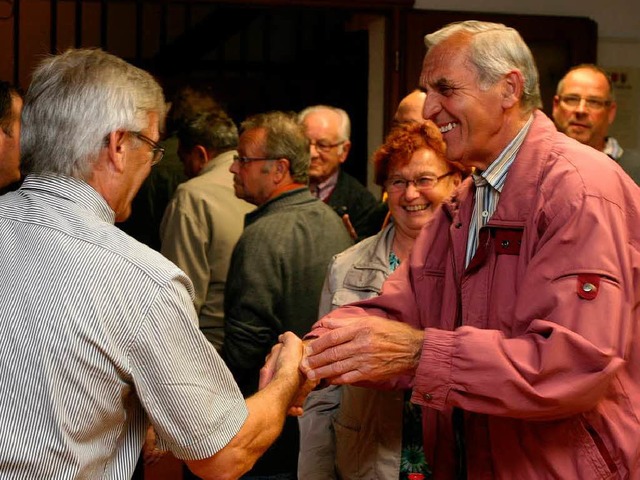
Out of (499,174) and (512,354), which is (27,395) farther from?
(499,174)

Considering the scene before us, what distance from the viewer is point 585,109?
16.3 feet

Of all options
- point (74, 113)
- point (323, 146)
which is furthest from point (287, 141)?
point (74, 113)

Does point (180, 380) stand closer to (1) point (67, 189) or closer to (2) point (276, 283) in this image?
(1) point (67, 189)

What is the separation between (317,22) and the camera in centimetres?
926

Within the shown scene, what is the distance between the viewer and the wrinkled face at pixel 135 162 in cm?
212

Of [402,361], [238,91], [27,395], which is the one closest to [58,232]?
[27,395]

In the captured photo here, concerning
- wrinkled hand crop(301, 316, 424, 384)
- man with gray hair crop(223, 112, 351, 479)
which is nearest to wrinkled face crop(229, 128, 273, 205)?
man with gray hair crop(223, 112, 351, 479)

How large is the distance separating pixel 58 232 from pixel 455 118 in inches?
39.9

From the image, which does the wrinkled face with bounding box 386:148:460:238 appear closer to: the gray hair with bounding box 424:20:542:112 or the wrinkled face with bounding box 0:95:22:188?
the gray hair with bounding box 424:20:542:112

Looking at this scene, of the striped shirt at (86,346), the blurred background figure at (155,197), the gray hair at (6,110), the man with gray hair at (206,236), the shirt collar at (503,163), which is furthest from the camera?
the blurred background figure at (155,197)

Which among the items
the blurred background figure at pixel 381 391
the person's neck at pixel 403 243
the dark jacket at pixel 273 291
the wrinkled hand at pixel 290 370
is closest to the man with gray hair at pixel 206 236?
the dark jacket at pixel 273 291

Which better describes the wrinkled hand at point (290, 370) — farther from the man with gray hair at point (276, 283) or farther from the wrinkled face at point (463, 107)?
the man with gray hair at point (276, 283)

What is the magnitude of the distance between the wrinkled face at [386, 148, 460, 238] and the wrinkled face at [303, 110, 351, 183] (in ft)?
7.18

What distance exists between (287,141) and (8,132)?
1243 millimetres
